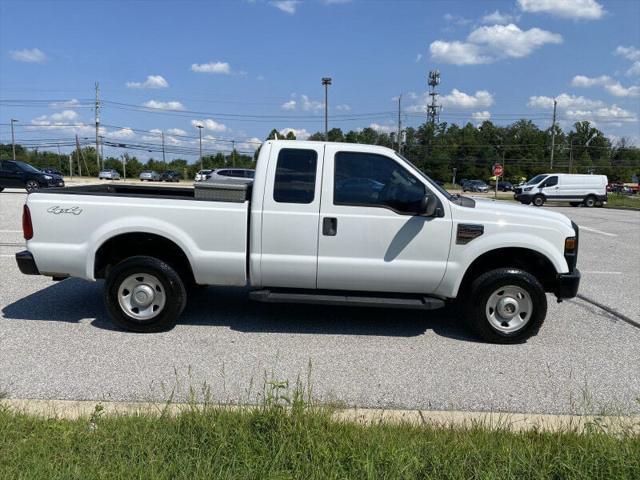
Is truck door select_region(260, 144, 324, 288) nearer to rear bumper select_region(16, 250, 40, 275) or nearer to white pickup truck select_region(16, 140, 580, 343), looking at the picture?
white pickup truck select_region(16, 140, 580, 343)

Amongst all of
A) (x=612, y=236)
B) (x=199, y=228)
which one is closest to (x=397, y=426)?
(x=199, y=228)

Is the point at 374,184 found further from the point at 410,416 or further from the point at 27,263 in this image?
the point at 27,263

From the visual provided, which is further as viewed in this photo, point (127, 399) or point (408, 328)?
point (408, 328)

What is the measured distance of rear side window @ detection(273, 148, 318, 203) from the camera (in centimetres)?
496

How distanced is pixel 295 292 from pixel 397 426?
7.25 ft

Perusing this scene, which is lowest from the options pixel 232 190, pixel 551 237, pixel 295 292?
pixel 295 292

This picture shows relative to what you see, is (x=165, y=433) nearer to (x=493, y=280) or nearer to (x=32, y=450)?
(x=32, y=450)

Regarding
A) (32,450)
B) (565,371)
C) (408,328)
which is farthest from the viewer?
(408,328)

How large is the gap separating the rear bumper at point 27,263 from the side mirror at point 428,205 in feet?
13.0

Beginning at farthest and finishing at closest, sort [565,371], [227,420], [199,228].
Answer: [199,228], [565,371], [227,420]

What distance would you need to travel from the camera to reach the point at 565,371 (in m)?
4.52

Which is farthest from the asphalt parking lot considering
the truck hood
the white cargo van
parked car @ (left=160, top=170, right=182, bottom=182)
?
parked car @ (left=160, top=170, right=182, bottom=182)

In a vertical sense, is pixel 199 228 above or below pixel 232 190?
below

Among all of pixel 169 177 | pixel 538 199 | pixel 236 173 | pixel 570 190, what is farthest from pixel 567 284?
pixel 169 177
